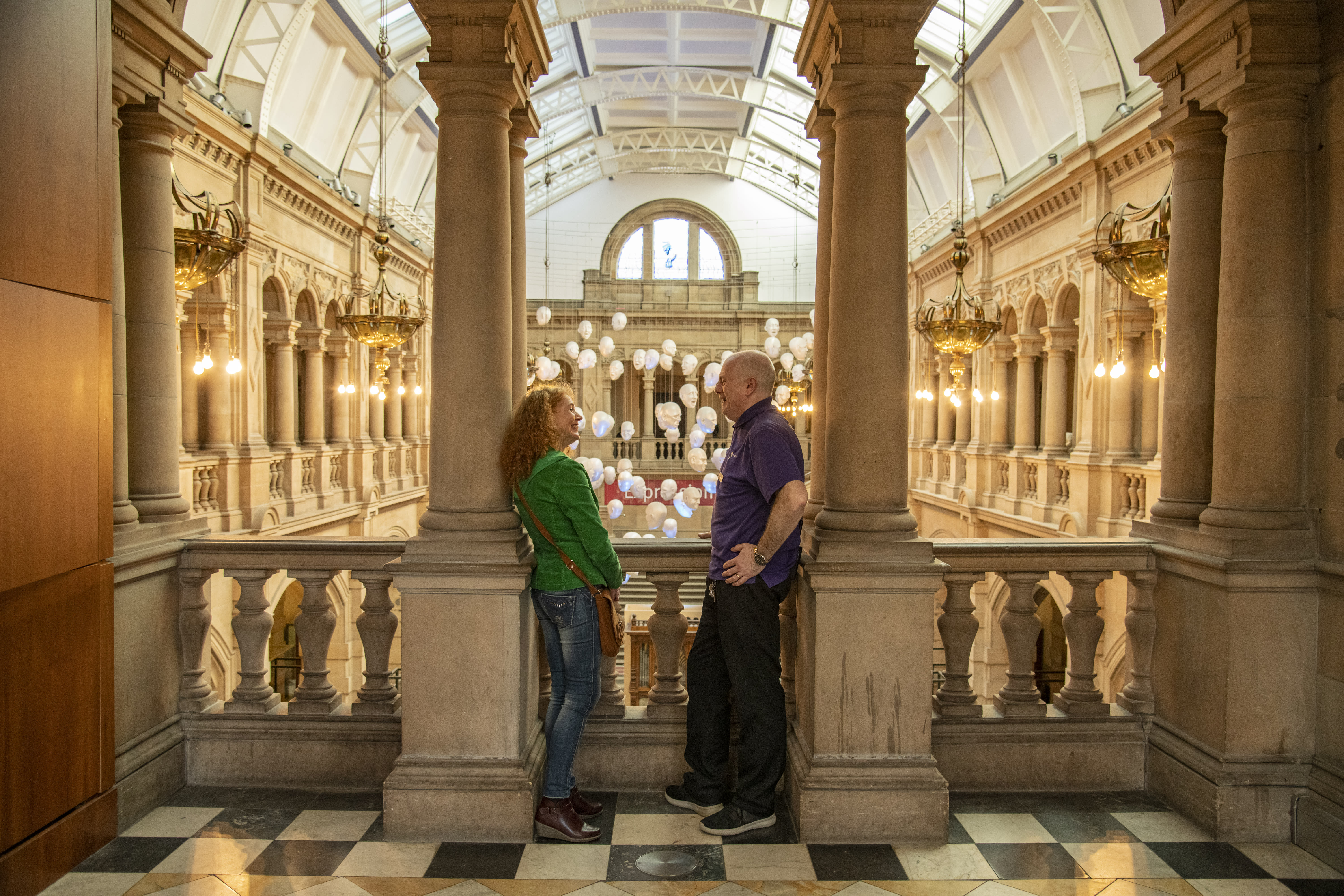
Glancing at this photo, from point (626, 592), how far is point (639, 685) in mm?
7255

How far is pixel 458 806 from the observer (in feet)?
12.1

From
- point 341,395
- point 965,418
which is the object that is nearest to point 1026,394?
point 965,418

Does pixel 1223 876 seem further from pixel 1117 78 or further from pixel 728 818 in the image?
pixel 1117 78

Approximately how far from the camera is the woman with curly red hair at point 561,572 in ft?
11.9

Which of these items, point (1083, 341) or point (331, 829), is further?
point (1083, 341)

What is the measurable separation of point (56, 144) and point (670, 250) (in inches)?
982

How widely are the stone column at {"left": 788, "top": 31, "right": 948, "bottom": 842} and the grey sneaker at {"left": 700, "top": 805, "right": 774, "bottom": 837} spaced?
0.16m

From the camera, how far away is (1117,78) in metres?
11.7

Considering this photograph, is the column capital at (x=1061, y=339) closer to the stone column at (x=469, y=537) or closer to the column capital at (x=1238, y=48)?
the column capital at (x=1238, y=48)

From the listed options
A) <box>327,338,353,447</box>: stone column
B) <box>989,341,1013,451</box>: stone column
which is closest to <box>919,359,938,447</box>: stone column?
<box>989,341,1013,451</box>: stone column

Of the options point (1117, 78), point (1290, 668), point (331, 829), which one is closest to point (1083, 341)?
point (1117, 78)

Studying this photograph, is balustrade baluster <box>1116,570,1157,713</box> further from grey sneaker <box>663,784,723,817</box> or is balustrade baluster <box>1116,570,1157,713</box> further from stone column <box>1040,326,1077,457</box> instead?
stone column <box>1040,326,1077,457</box>

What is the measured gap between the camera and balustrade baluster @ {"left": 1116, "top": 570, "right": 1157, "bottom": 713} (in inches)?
168

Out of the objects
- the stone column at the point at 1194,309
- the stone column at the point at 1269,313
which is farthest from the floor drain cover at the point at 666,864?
the stone column at the point at 1194,309
